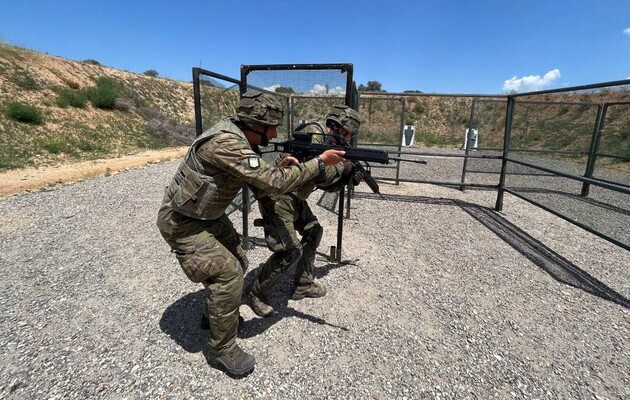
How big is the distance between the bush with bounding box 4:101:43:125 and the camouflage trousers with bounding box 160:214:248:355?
48.6ft

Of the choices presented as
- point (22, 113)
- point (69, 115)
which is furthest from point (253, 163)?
point (69, 115)

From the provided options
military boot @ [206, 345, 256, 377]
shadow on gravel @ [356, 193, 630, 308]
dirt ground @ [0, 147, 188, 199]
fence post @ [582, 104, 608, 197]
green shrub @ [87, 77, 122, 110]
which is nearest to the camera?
military boot @ [206, 345, 256, 377]

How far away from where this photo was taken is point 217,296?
2.20m

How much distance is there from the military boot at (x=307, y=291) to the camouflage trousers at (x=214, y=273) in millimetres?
1044

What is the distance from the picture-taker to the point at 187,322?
114 inches

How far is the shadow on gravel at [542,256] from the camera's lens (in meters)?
3.63

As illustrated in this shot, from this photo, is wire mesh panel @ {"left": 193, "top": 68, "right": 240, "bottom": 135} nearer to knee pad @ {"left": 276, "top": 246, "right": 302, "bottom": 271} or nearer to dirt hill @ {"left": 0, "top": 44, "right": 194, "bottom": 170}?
knee pad @ {"left": 276, "top": 246, "right": 302, "bottom": 271}

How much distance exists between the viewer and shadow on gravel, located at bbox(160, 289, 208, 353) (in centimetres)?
266

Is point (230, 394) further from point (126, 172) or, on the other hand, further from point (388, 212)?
point (126, 172)

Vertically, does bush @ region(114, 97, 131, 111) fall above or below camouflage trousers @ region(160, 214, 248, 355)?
above

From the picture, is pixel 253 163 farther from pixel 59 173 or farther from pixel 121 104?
pixel 121 104

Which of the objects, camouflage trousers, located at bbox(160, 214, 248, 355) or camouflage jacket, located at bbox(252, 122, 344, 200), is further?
camouflage jacket, located at bbox(252, 122, 344, 200)

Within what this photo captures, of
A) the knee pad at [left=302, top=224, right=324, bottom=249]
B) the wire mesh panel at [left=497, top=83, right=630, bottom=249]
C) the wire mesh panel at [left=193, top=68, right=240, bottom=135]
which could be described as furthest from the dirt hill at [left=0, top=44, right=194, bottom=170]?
the wire mesh panel at [left=497, top=83, right=630, bottom=249]

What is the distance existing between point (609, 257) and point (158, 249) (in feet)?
20.0
